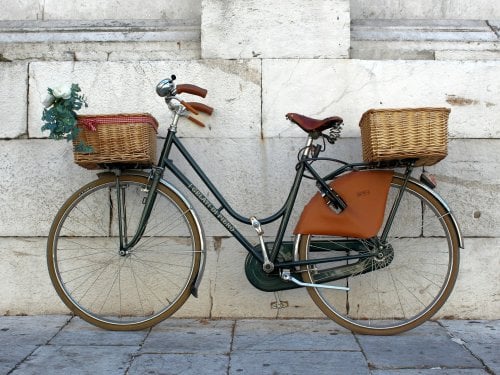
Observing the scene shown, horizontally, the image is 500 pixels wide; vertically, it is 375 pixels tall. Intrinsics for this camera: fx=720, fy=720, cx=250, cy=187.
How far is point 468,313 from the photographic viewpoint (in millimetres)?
5004

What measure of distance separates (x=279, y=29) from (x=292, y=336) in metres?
2.06

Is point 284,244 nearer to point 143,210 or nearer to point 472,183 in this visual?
point 143,210

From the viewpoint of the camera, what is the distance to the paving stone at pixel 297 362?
3.93m

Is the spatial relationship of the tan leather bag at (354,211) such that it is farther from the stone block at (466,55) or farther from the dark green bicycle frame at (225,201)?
the stone block at (466,55)

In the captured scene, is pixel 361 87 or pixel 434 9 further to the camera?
pixel 434 9

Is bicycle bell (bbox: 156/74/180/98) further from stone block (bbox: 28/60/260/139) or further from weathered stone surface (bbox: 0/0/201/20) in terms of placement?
weathered stone surface (bbox: 0/0/201/20)

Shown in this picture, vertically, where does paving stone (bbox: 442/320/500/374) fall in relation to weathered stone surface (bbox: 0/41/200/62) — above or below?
below

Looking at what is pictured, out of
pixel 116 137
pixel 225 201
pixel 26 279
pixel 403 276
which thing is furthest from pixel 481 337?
pixel 26 279

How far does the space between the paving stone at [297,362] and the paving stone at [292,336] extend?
0.29ft

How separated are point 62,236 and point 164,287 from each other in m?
0.79

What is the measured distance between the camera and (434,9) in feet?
17.4

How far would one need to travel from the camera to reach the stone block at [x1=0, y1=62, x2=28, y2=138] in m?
5.01

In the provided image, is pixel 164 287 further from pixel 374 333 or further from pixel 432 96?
pixel 432 96

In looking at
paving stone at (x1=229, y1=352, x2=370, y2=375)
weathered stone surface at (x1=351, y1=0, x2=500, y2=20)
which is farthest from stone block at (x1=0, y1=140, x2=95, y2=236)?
weathered stone surface at (x1=351, y1=0, x2=500, y2=20)
